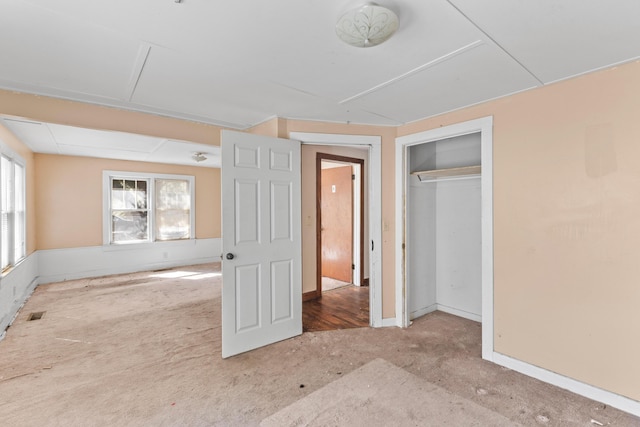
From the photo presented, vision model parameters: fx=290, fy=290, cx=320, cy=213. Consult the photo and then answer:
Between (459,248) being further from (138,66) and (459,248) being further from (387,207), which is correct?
(138,66)

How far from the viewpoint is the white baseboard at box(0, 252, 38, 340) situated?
3308 millimetres

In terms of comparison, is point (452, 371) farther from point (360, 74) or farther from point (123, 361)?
point (123, 361)

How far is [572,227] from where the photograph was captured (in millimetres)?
2158

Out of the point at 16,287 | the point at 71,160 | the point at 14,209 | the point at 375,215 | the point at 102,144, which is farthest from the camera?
the point at 71,160

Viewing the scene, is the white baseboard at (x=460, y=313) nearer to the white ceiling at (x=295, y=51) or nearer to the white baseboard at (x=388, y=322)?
the white baseboard at (x=388, y=322)

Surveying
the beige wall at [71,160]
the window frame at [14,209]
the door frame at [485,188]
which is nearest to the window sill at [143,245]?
the beige wall at [71,160]

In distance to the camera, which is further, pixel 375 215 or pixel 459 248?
pixel 459 248

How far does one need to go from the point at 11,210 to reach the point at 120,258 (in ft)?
7.12

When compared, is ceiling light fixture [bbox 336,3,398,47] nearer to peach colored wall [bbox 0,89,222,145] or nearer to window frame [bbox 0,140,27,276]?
peach colored wall [bbox 0,89,222,145]

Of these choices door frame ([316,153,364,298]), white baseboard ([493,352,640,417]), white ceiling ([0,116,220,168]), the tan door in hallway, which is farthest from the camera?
the tan door in hallway

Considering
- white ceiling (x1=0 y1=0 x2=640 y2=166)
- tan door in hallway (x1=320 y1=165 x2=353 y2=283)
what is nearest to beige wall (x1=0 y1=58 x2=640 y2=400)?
white ceiling (x1=0 y1=0 x2=640 y2=166)

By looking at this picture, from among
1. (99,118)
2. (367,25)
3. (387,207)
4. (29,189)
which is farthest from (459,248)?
(29,189)

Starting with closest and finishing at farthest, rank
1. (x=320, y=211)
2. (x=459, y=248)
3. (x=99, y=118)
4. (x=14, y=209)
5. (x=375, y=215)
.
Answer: (x=99, y=118) < (x=375, y=215) < (x=459, y=248) < (x=14, y=209) < (x=320, y=211)

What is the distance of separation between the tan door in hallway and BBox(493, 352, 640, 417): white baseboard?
9.13 feet
